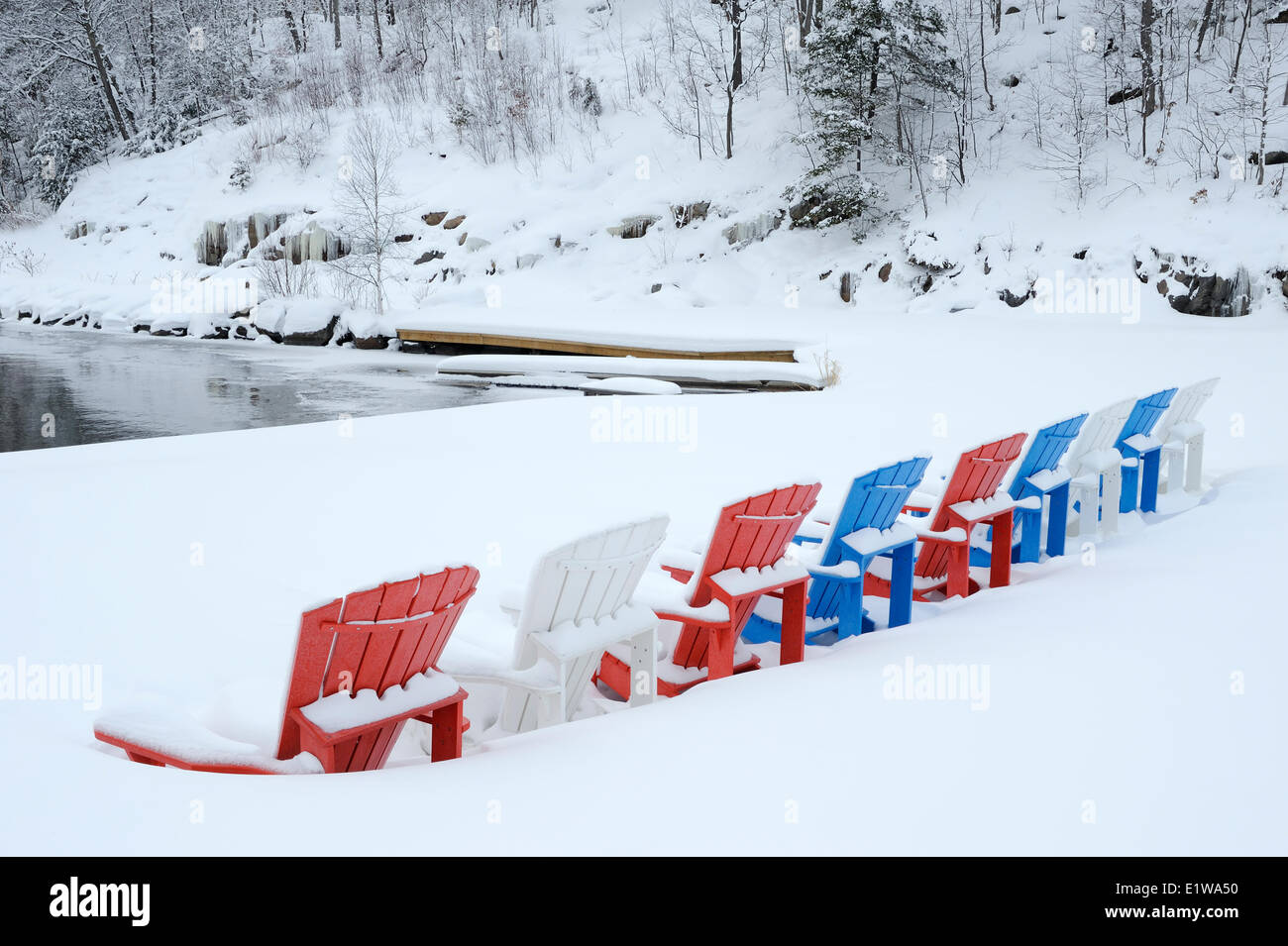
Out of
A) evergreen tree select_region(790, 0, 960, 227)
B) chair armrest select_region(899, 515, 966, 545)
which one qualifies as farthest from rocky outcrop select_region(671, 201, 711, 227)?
chair armrest select_region(899, 515, 966, 545)

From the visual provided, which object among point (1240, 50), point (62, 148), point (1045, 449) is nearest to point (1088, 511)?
point (1045, 449)

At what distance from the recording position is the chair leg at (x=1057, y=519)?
4.21 m

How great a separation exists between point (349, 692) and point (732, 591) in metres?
1.06

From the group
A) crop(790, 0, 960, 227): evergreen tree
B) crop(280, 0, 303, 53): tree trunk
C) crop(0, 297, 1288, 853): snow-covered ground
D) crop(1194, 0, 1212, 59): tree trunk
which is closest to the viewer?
crop(0, 297, 1288, 853): snow-covered ground

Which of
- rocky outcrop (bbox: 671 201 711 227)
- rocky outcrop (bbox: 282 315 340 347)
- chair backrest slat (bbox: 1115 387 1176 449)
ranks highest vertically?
rocky outcrop (bbox: 671 201 711 227)

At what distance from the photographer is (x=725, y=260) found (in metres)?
15.8

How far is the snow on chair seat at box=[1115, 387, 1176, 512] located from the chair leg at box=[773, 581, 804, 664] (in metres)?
2.24

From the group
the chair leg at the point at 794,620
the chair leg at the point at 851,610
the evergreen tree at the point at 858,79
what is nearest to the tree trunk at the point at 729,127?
the evergreen tree at the point at 858,79

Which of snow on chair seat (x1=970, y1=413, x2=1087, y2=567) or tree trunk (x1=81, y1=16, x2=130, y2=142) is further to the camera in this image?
tree trunk (x1=81, y1=16, x2=130, y2=142)

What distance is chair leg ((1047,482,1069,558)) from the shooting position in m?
4.21

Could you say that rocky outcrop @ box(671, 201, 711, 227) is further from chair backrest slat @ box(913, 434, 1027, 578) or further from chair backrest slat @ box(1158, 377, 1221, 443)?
chair backrest slat @ box(913, 434, 1027, 578)

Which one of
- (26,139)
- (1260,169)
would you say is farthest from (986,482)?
(26,139)
